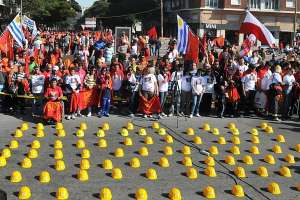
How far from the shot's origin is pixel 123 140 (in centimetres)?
1220

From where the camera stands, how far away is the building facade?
200 ft

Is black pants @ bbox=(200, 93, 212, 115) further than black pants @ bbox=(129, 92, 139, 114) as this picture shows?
Yes

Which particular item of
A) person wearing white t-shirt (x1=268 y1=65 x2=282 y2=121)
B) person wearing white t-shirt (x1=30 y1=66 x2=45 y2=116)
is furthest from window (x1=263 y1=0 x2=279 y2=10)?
person wearing white t-shirt (x1=30 y1=66 x2=45 y2=116)

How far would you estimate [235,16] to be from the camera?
6131 centimetres

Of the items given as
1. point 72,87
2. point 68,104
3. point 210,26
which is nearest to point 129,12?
point 210,26

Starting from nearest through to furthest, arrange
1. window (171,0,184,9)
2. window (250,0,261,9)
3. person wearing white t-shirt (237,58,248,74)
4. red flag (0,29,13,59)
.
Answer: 1. person wearing white t-shirt (237,58,248,74)
2. red flag (0,29,13,59)
3. window (250,0,261,9)
4. window (171,0,184,9)

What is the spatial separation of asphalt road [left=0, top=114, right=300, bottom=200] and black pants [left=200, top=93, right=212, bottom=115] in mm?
1104

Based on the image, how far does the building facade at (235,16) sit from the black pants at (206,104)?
45290mm

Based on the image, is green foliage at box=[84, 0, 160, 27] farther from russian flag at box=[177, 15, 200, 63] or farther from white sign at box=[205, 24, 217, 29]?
russian flag at box=[177, 15, 200, 63]

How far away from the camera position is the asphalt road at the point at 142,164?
28.7ft

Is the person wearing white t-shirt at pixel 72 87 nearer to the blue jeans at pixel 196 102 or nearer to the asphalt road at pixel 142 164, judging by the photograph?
the asphalt road at pixel 142 164

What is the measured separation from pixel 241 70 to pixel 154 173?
743 cm

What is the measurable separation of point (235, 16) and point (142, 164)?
53209 millimetres

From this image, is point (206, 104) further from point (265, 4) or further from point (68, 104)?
point (265, 4)
